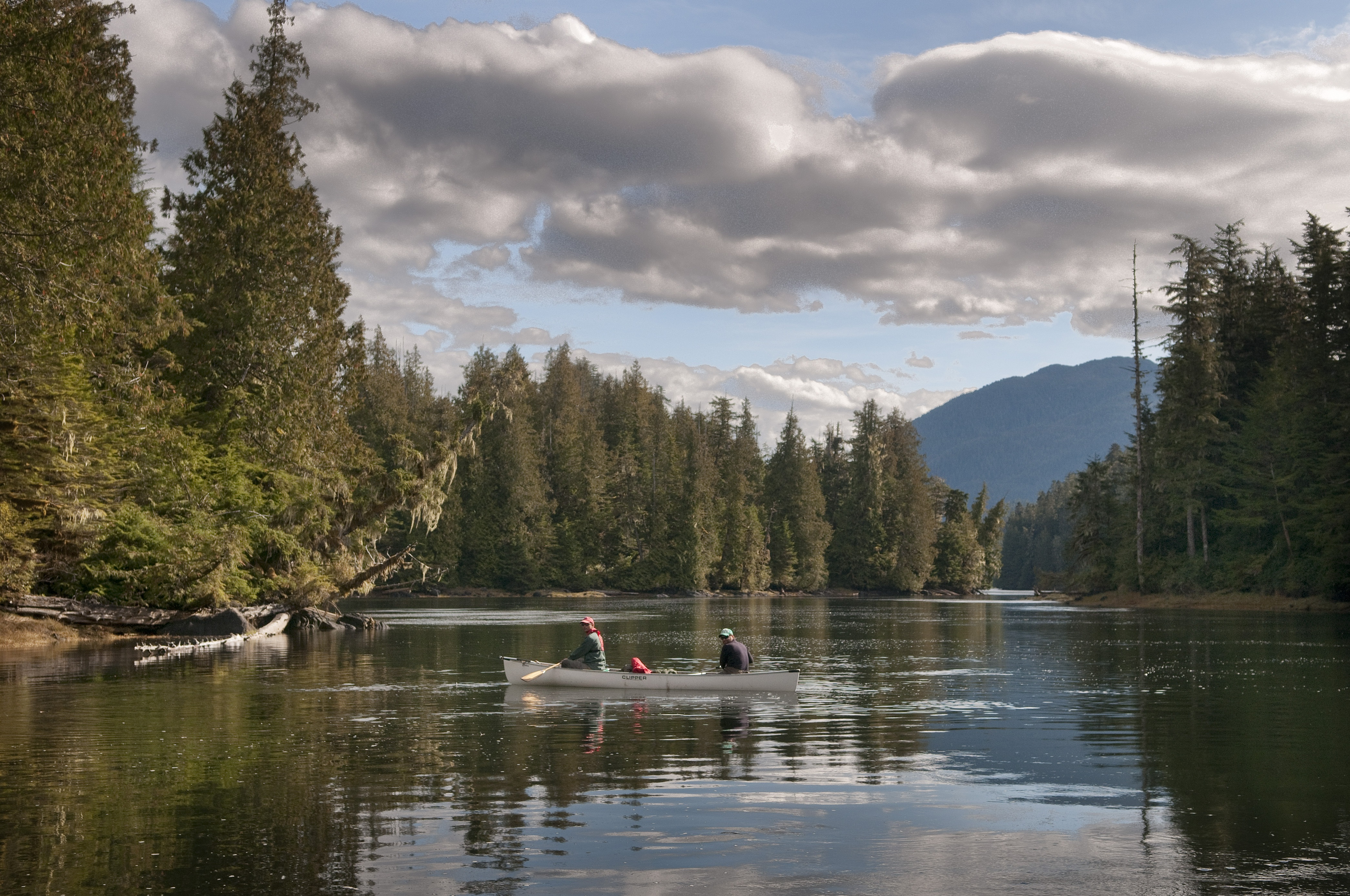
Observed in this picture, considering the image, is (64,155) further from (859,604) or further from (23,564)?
(859,604)

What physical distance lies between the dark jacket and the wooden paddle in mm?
3802

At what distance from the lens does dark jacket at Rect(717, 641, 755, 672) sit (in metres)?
26.2

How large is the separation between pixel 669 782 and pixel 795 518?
130 metres

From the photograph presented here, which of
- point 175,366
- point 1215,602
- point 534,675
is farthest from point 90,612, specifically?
point 1215,602

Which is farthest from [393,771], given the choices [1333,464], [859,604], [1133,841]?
[859,604]

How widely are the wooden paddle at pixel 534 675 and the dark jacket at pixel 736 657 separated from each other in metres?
3.80

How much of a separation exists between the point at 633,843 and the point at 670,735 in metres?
8.55

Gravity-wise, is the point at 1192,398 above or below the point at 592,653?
above

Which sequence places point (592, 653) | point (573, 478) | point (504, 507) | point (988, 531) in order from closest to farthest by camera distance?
point (592, 653)
point (504, 507)
point (573, 478)
point (988, 531)

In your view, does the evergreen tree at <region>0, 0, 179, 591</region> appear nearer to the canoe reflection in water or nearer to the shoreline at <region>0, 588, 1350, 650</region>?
the shoreline at <region>0, 588, 1350, 650</region>

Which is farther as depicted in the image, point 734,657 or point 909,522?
point 909,522

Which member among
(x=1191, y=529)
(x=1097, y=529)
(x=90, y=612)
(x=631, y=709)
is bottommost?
(x=631, y=709)

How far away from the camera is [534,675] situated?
26562mm

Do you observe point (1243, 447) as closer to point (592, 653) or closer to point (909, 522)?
point (592, 653)
